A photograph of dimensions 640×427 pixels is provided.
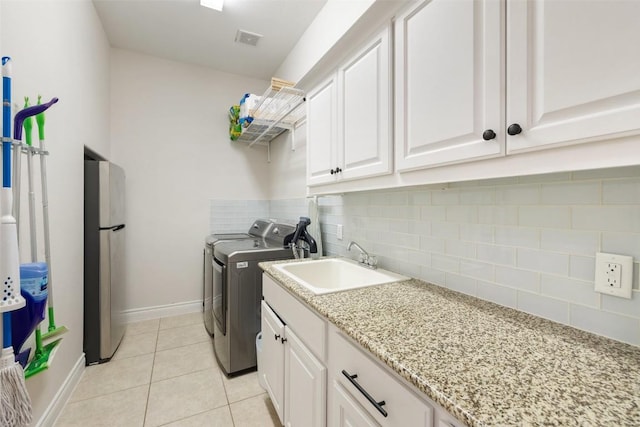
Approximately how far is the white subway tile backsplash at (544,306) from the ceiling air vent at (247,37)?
288cm

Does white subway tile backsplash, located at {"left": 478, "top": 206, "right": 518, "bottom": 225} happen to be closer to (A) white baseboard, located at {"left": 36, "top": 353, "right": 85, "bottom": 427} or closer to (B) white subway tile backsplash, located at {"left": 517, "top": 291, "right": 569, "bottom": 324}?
(B) white subway tile backsplash, located at {"left": 517, "top": 291, "right": 569, "bottom": 324}

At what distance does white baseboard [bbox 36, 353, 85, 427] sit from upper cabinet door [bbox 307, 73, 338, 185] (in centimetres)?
197

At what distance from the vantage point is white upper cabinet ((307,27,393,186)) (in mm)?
1213

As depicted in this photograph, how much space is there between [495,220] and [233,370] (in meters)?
1.96

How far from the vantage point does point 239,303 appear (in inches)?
78.5

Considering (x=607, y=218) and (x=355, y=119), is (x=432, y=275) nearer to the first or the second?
(x=607, y=218)

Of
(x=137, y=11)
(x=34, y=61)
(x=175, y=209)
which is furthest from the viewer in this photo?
(x=175, y=209)

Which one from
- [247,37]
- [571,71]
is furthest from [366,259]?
[247,37]

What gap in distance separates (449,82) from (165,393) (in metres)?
2.41

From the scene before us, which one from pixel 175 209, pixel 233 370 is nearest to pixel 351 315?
pixel 233 370

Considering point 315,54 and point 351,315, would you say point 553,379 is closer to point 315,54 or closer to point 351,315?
point 351,315

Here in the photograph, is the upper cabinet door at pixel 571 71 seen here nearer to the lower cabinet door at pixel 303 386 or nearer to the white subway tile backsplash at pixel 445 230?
the white subway tile backsplash at pixel 445 230

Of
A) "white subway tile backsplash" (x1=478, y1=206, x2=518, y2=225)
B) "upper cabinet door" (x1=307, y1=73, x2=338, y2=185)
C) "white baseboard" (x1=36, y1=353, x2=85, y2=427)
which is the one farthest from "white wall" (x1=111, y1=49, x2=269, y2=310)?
"white subway tile backsplash" (x1=478, y1=206, x2=518, y2=225)

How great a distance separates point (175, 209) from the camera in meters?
3.16
